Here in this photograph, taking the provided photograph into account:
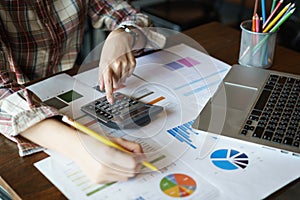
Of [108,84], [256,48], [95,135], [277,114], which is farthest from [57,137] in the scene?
[256,48]

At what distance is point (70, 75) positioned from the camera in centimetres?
107

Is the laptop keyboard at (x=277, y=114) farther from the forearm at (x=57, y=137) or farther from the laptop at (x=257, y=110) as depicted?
the forearm at (x=57, y=137)

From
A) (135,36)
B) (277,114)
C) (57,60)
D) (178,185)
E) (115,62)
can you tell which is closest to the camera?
(178,185)

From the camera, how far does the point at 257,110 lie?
3.00ft

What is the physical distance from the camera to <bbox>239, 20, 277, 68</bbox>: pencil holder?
1.09 meters

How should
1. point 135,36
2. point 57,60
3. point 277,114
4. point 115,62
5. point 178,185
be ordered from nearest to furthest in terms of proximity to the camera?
point 178,185, point 277,114, point 115,62, point 135,36, point 57,60

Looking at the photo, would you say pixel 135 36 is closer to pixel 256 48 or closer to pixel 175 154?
pixel 256 48

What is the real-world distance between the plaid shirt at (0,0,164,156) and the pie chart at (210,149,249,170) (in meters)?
0.44

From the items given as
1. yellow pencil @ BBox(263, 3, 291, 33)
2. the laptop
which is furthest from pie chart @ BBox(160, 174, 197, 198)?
yellow pencil @ BBox(263, 3, 291, 33)

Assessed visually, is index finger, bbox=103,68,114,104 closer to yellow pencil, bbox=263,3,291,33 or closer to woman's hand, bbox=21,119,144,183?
woman's hand, bbox=21,119,144,183

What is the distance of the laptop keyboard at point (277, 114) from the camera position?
32.9 inches

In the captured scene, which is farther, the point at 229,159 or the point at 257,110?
the point at 257,110

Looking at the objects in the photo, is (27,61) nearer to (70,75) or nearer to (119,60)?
(70,75)

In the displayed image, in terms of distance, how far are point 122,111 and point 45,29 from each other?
0.43 meters
